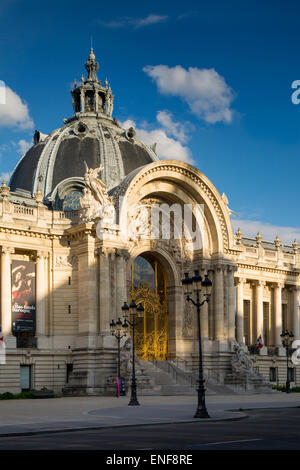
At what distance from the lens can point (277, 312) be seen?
6619 centimetres

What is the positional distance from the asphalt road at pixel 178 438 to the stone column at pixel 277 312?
43127 mm

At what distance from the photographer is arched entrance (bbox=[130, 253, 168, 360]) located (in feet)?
179

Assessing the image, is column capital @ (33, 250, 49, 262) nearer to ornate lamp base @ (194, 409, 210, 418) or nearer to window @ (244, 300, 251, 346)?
window @ (244, 300, 251, 346)

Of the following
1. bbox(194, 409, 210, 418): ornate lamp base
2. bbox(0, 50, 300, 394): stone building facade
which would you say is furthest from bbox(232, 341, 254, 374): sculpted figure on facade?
bbox(194, 409, 210, 418): ornate lamp base

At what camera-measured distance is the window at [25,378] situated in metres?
47.3

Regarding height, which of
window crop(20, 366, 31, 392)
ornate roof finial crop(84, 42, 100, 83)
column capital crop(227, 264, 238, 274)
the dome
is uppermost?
ornate roof finial crop(84, 42, 100, 83)

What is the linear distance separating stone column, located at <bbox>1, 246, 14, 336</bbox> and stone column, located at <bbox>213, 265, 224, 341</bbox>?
16.8m

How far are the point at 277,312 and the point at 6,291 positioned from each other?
28949 millimetres

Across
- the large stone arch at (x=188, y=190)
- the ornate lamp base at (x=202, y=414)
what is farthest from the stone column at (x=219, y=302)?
the ornate lamp base at (x=202, y=414)

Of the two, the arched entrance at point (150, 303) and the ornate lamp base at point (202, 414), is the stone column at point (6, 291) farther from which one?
the ornate lamp base at point (202, 414)

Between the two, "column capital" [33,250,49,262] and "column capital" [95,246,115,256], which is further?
"column capital" [33,250,49,262]

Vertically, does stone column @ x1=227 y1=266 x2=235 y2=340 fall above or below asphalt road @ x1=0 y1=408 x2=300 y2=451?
above
